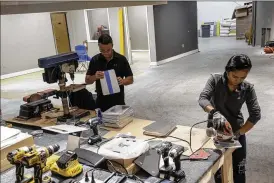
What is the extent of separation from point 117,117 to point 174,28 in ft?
23.3

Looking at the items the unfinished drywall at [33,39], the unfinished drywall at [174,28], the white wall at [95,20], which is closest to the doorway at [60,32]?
the unfinished drywall at [33,39]

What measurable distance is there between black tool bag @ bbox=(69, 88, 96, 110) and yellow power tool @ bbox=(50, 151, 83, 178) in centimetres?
118

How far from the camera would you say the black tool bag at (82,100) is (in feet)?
8.40

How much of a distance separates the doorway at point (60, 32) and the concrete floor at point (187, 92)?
186cm

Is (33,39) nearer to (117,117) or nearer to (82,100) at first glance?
(82,100)

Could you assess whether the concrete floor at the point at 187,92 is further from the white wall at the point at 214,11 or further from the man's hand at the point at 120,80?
the white wall at the point at 214,11

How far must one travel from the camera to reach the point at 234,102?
6.09 feet

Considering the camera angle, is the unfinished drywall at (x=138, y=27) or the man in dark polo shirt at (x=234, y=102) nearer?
the man in dark polo shirt at (x=234, y=102)

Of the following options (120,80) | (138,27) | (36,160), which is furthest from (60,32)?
(36,160)

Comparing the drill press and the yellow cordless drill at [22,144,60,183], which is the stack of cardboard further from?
the yellow cordless drill at [22,144,60,183]

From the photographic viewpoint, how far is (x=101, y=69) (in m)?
2.61

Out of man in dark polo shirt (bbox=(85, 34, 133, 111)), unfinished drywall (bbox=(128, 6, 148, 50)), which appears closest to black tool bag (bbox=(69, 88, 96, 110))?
man in dark polo shirt (bbox=(85, 34, 133, 111))

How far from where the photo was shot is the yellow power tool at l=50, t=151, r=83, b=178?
53.6 inches

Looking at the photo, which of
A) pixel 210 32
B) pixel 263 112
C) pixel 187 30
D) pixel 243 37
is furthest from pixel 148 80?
pixel 210 32
